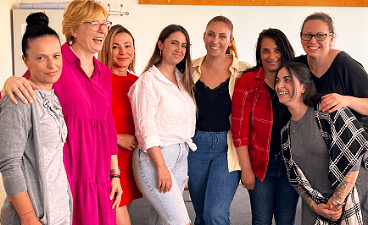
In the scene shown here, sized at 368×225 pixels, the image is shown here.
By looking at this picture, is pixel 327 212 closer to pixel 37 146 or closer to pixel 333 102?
pixel 333 102

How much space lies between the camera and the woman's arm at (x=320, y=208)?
68.4 inches

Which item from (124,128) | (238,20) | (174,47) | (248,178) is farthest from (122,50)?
(238,20)

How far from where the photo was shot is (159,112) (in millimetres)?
1874

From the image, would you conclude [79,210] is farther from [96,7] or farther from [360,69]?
[360,69]

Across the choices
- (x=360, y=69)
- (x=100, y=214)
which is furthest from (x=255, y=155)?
(x=100, y=214)

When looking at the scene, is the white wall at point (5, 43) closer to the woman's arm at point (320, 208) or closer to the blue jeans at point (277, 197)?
the blue jeans at point (277, 197)

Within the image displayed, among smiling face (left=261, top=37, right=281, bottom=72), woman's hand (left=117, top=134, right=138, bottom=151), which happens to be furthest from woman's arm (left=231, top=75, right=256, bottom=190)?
woman's hand (left=117, top=134, right=138, bottom=151)

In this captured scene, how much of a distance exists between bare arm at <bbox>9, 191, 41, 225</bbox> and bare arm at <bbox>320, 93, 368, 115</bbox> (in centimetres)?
142

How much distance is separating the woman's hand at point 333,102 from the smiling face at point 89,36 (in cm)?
116

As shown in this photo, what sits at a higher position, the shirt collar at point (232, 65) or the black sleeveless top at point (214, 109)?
the shirt collar at point (232, 65)

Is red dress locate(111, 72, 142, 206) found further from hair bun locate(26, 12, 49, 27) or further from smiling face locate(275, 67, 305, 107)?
smiling face locate(275, 67, 305, 107)

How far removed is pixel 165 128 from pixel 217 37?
2.13 ft

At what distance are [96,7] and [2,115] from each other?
27.0 inches

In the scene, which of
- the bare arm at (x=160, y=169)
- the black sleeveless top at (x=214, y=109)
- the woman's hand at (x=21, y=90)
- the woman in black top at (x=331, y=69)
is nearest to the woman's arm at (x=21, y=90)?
the woman's hand at (x=21, y=90)
